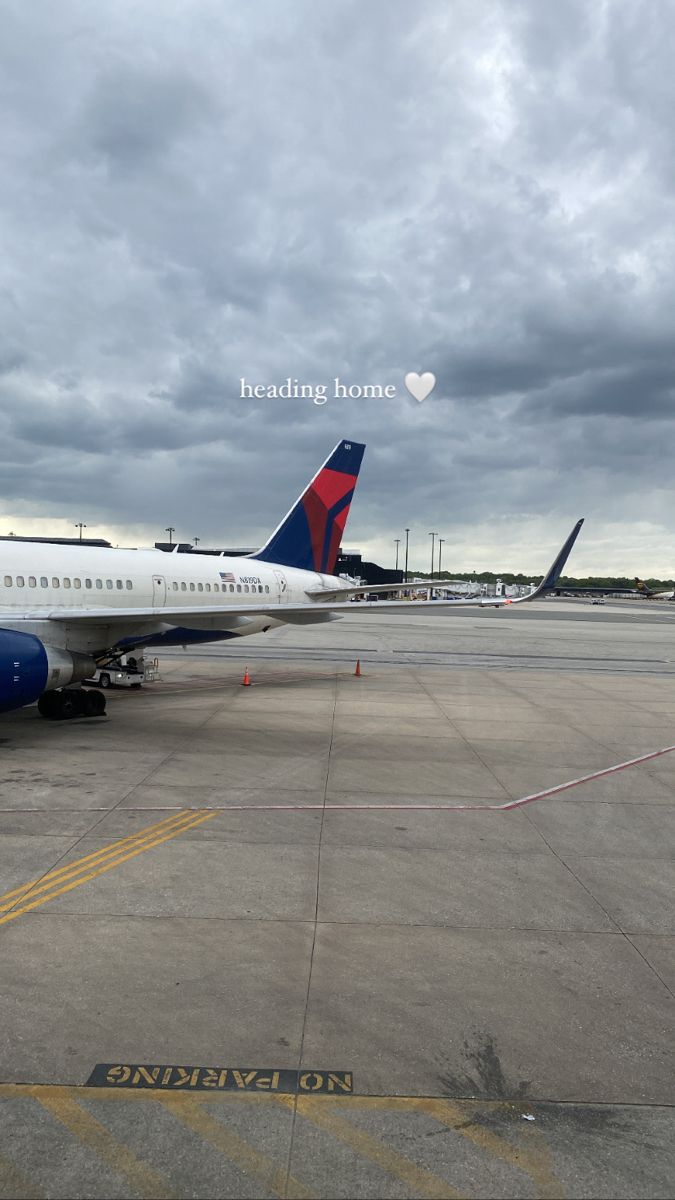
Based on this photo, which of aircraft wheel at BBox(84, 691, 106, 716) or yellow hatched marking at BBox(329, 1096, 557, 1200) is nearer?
yellow hatched marking at BBox(329, 1096, 557, 1200)

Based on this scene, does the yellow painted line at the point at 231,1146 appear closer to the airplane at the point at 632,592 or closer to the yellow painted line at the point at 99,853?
the yellow painted line at the point at 99,853

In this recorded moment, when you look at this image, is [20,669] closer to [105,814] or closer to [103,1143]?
[105,814]

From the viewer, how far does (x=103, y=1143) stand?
4.58 m

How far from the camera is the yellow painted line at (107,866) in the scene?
7695 mm

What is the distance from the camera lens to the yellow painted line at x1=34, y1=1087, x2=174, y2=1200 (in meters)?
4.27

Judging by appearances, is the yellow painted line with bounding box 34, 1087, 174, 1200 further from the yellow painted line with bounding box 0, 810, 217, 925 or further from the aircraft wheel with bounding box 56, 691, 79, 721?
the aircraft wheel with bounding box 56, 691, 79, 721

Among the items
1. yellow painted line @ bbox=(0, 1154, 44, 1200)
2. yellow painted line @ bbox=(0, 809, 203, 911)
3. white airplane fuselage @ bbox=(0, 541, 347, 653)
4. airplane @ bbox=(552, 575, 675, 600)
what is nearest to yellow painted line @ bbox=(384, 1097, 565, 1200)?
yellow painted line @ bbox=(0, 1154, 44, 1200)

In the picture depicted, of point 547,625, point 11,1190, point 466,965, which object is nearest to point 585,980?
point 466,965

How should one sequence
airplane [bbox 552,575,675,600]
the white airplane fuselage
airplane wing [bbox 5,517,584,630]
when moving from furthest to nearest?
airplane [bbox 552,575,675,600] < the white airplane fuselage < airplane wing [bbox 5,517,584,630]

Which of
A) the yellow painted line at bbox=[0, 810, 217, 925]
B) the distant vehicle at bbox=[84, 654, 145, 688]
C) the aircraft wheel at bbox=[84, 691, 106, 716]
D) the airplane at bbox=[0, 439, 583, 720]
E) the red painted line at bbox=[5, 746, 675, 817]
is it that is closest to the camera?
the yellow painted line at bbox=[0, 810, 217, 925]

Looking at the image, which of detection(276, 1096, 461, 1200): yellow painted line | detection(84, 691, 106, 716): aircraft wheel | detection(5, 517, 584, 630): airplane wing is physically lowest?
detection(276, 1096, 461, 1200): yellow painted line

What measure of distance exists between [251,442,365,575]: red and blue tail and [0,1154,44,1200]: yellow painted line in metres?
24.5

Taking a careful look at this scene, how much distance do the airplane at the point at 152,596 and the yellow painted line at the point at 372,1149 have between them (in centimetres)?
1203

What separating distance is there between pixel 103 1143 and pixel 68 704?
14.8 metres
